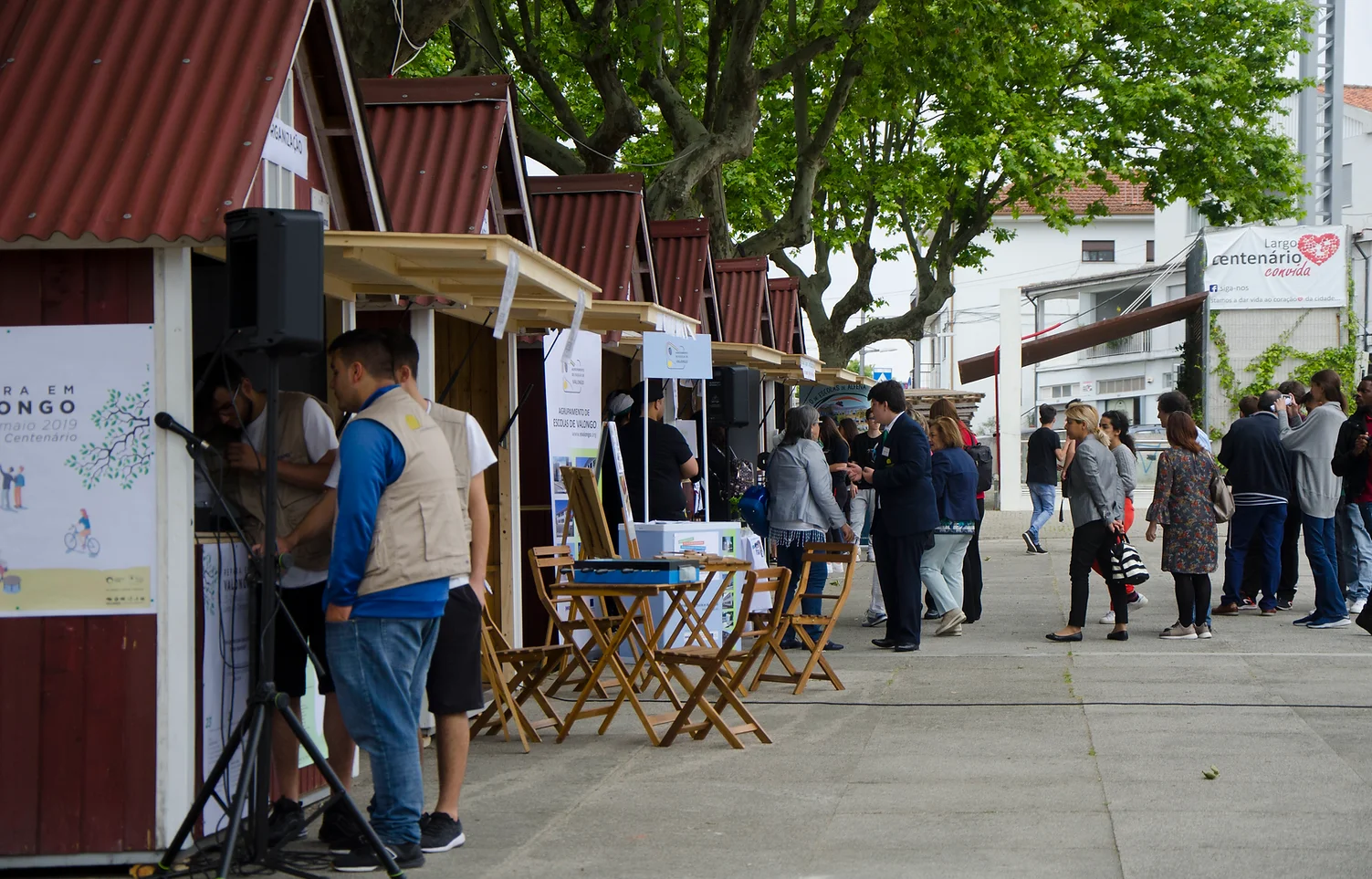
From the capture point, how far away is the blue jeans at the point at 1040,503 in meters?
20.7

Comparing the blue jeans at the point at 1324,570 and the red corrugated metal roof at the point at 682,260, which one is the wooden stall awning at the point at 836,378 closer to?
the red corrugated metal roof at the point at 682,260

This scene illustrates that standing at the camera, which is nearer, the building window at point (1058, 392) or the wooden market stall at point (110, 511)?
the wooden market stall at point (110, 511)

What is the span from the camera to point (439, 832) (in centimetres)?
602

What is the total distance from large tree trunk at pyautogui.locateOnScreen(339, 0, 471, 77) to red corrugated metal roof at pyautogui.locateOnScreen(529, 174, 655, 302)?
2.16m

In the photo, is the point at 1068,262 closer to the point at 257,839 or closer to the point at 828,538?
the point at 828,538

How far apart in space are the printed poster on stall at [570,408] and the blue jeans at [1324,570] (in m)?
5.90

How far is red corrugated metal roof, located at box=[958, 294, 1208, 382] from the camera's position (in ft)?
112

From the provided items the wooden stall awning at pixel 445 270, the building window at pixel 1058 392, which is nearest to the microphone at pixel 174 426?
the wooden stall awning at pixel 445 270

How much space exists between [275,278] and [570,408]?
602 centimetres

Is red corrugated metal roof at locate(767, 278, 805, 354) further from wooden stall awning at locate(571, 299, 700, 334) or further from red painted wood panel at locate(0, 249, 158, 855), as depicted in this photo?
red painted wood panel at locate(0, 249, 158, 855)

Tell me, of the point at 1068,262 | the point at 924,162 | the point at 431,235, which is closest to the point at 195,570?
the point at 431,235

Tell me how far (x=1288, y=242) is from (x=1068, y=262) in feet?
147

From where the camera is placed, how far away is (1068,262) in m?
72.7

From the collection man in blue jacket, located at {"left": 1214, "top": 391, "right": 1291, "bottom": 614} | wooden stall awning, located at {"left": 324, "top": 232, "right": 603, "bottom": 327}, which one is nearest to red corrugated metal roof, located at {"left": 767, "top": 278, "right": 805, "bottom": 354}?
man in blue jacket, located at {"left": 1214, "top": 391, "right": 1291, "bottom": 614}
